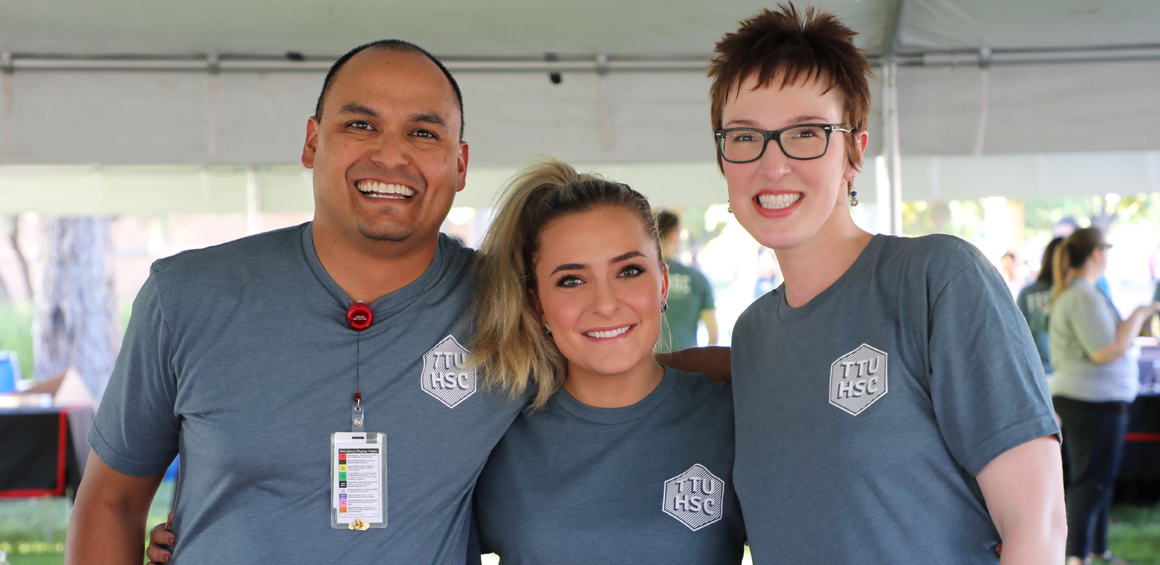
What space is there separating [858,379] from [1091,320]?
12.1 feet

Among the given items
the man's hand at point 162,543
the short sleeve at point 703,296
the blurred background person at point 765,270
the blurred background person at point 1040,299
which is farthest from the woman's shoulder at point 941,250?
the blurred background person at point 765,270

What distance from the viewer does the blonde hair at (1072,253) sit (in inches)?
170

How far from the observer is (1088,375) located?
4.36m

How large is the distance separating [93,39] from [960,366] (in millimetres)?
3756

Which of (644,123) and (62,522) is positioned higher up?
(644,123)

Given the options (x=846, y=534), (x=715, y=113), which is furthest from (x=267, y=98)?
(x=846, y=534)

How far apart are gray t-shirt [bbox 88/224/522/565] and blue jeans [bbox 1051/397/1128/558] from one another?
152 inches

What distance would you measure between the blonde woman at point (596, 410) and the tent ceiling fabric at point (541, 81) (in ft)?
6.04

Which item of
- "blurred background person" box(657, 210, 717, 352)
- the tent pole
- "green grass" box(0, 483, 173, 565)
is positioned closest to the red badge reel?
the tent pole

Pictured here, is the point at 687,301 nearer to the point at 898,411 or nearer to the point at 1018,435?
the point at 898,411

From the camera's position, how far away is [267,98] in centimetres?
376

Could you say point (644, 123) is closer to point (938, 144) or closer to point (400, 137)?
point (938, 144)

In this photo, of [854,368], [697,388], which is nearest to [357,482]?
[697,388]

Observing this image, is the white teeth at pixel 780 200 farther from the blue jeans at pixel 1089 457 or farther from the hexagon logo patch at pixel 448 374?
the blue jeans at pixel 1089 457
